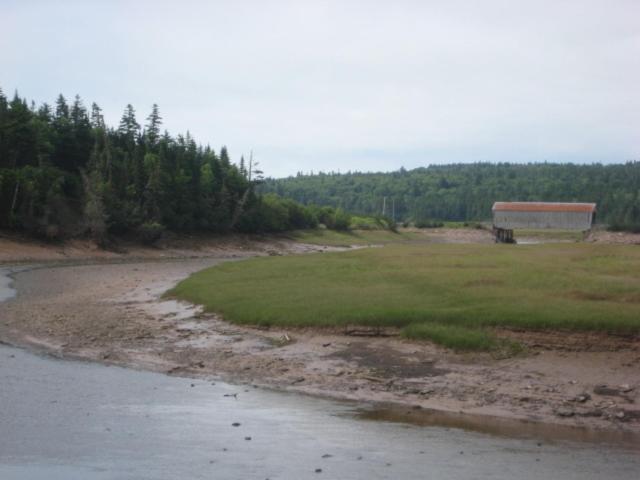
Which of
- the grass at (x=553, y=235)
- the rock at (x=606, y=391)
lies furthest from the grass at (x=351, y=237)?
the rock at (x=606, y=391)

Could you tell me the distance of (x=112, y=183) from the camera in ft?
318

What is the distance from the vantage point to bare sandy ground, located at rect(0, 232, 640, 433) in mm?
17000

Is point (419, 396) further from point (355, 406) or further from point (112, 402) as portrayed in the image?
point (112, 402)

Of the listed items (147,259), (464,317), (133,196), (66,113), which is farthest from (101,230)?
(464,317)

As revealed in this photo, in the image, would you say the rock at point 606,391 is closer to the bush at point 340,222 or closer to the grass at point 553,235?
the grass at point 553,235

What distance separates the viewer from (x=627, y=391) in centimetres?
1717

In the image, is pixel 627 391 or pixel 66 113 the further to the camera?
pixel 66 113

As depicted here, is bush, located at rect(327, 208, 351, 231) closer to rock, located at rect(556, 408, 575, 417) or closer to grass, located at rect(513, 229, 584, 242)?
grass, located at rect(513, 229, 584, 242)

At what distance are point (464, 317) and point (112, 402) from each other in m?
10.8

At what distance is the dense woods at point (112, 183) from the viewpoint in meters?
83.4

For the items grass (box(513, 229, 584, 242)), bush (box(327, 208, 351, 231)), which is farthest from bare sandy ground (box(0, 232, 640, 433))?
grass (box(513, 229, 584, 242))

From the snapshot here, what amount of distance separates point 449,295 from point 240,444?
558 inches

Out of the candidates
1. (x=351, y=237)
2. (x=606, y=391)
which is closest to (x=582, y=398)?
(x=606, y=391)

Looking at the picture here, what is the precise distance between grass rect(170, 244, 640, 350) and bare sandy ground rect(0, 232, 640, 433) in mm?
645
